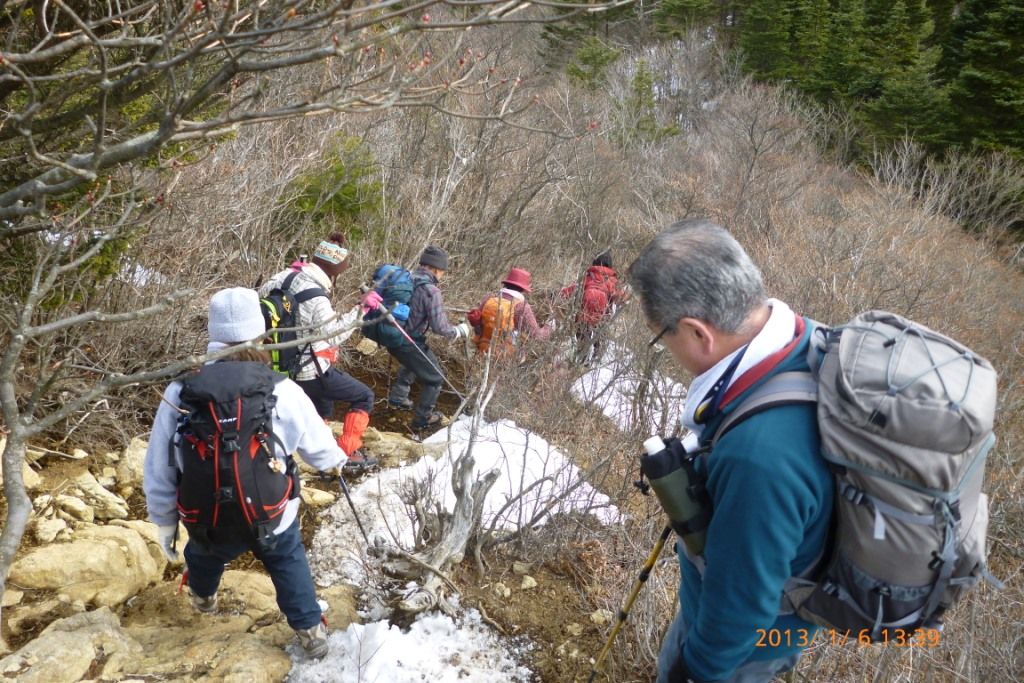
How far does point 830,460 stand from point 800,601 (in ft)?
1.69

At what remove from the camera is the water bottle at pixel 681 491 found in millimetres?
1850

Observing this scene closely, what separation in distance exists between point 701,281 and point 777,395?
34cm

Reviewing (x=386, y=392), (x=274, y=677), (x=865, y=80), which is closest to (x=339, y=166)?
(x=386, y=392)

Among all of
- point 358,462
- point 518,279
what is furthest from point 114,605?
point 518,279

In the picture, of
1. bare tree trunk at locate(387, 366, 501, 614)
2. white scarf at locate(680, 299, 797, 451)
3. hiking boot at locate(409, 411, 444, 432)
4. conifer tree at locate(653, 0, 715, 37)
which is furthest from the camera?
conifer tree at locate(653, 0, 715, 37)

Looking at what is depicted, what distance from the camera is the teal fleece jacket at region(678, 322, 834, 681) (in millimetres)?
1560

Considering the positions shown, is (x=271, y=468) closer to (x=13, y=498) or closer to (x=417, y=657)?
(x=13, y=498)

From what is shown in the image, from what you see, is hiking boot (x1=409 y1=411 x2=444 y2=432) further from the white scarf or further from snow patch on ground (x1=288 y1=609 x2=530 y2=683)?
the white scarf

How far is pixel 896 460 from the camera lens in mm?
1506

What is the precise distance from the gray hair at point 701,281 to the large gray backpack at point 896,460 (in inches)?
8.3

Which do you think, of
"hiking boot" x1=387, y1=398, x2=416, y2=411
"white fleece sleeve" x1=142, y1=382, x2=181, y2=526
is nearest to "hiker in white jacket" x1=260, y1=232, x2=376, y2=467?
"hiking boot" x1=387, y1=398, x2=416, y2=411

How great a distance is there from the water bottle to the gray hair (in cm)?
39

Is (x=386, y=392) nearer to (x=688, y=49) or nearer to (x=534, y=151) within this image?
(x=534, y=151)

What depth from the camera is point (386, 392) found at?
7.63 metres
